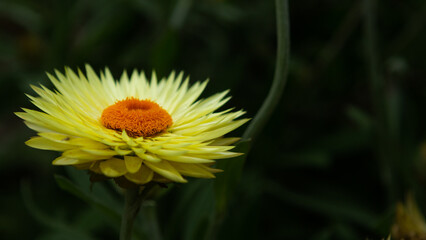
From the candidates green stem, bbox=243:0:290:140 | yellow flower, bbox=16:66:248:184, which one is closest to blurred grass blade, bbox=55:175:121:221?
yellow flower, bbox=16:66:248:184

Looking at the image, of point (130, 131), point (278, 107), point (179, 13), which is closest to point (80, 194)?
point (130, 131)

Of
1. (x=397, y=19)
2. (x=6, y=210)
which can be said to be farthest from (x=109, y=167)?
(x=397, y=19)

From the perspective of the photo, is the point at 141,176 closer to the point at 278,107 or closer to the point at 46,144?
the point at 46,144

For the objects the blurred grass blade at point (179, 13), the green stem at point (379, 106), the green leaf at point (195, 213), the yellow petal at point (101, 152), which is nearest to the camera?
the yellow petal at point (101, 152)

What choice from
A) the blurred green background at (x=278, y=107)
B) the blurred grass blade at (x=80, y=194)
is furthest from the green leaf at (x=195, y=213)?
the blurred grass blade at (x=80, y=194)

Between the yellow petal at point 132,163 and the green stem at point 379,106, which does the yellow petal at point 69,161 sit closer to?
the yellow petal at point 132,163

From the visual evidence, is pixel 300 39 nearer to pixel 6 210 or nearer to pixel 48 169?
pixel 48 169

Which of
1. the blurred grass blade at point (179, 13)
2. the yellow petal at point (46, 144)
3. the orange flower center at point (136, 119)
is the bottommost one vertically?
the yellow petal at point (46, 144)

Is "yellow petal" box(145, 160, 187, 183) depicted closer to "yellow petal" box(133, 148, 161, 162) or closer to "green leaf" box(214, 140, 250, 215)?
"yellow petal" box(133, 148, 161, 162)
